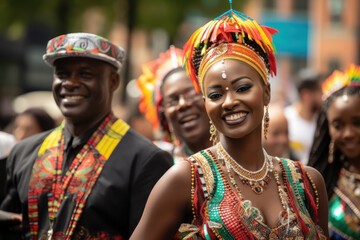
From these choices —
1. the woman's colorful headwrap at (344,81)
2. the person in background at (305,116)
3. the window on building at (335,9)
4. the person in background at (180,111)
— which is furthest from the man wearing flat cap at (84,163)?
the window on building at (335,9)

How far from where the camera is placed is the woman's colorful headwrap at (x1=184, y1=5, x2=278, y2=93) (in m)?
2.91

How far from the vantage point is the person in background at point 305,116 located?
7281 mm

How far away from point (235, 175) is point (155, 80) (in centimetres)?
247

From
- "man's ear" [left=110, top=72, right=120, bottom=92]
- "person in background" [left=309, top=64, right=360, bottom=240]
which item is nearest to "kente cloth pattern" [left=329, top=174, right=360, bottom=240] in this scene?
"person in background" [left=309, top=64, right=360, bottom=240]

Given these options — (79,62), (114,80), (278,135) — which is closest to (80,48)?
(79,62)

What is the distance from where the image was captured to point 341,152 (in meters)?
4.40

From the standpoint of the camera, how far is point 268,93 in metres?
3.04

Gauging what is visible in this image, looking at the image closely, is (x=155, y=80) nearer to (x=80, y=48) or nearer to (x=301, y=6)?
(x=80, y=48)

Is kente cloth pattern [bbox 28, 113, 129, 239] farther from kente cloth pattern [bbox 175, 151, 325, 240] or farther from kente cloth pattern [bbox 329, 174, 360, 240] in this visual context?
kente cloth pattern [bbox 329, 174, 360, 240]

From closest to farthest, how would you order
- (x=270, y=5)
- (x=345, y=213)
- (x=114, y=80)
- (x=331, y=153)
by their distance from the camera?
(x=114, y=80), (x=345, y=213), (x=331, y=153), (x=270, y=5)

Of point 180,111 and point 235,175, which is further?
point 180,111

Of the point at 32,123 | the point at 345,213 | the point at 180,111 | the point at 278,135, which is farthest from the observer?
the point at 32,123

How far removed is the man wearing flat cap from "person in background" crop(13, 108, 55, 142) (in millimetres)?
2325

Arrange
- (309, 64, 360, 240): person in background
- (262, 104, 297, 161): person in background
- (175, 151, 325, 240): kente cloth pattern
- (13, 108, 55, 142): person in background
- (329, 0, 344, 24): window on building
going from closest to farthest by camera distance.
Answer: (175, 151, 325, 240): kente cloth pattern < (309, 64, 360, 240): person in background < (262, 104, 297, 161): person in background < (13, 108, 55, 142): person in background < (329, 0, 344, 24): window on building
